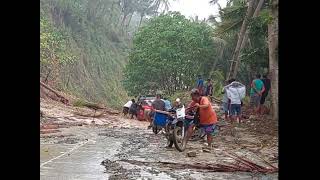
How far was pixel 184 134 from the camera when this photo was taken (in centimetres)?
1123

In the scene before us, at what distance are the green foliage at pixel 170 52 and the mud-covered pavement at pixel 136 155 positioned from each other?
17232 millimetres

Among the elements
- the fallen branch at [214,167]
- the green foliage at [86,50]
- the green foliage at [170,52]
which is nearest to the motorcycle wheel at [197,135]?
the fallen branch at [214,167]

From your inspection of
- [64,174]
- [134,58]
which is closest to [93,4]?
[134,58]

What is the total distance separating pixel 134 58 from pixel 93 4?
669 inches

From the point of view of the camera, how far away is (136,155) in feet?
34.1

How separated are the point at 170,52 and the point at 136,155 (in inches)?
870

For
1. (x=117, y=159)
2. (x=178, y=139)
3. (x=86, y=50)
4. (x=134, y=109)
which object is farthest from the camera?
(x=86, y=50)

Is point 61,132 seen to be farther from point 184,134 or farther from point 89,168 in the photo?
point 89,168

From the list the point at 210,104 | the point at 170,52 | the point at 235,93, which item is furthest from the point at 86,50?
the point at 210,104

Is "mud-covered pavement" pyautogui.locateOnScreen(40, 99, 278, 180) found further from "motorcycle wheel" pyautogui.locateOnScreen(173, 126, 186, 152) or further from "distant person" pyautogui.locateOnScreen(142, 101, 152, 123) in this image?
"distant person" pyautogui.locateOnScreen(142, 101, 152, 123)

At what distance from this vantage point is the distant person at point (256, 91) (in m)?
15.5

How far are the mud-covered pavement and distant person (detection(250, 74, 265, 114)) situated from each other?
4.83 feet

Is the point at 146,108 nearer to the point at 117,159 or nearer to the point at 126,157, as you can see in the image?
the point at 126,157
